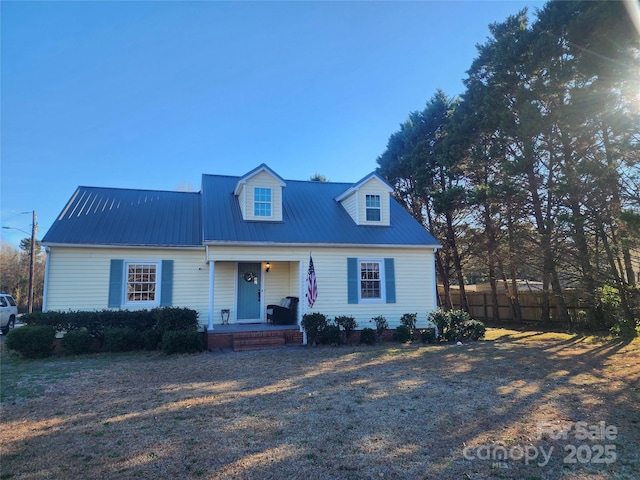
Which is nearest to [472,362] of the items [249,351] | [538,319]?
[249,351]

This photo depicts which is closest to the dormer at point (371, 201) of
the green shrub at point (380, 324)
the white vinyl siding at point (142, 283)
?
the green shrub at point (380, 324)

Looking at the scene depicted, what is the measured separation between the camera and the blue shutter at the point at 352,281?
12.6 meters

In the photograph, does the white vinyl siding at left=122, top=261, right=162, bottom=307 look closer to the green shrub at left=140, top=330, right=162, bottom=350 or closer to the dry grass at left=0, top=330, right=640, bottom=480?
the green shrub at left=140, top=330, right=162, bottom=350

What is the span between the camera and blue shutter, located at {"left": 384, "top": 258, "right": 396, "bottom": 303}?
13.0 metres

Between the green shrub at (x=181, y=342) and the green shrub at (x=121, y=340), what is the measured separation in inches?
44.4

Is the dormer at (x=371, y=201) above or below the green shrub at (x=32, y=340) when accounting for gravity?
above

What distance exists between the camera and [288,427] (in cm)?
481

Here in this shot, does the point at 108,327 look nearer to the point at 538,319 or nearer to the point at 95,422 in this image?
the point at 95,422

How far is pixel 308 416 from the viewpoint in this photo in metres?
5.23

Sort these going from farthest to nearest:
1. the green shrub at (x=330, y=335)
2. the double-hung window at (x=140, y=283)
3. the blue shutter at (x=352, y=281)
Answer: the blue shutter at (x=352, y=281), the double-hung window at (x=140, y=283), the green shrub at (x=330, y=335)

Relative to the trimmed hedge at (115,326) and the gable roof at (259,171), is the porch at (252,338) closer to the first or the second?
the trimmed hedge at (115,326)

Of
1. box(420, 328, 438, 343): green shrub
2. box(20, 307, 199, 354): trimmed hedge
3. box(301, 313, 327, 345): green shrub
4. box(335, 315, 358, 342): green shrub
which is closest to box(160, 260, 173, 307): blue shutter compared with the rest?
box(20, 307, 199, 354): trimmed hedge

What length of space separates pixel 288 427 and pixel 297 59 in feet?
37.1

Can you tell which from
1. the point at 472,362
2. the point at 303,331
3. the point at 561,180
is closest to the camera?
the point at 472,362
